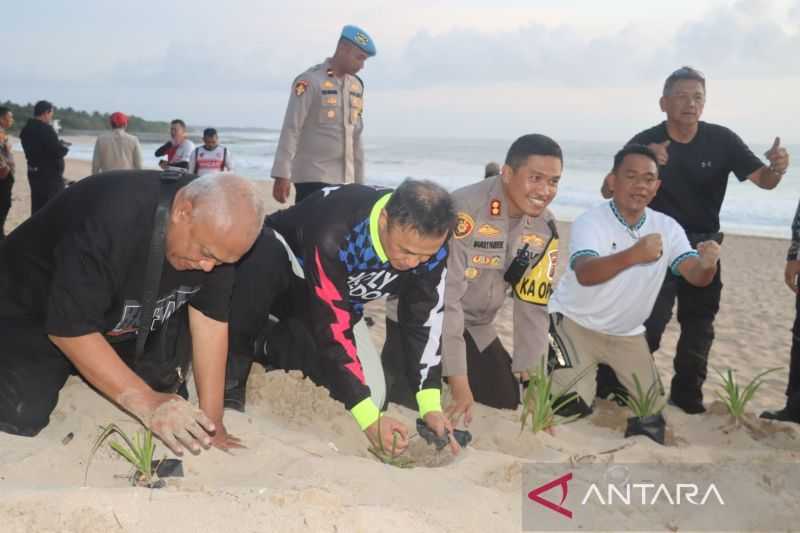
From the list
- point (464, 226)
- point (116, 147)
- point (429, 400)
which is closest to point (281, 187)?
point (464, 226)

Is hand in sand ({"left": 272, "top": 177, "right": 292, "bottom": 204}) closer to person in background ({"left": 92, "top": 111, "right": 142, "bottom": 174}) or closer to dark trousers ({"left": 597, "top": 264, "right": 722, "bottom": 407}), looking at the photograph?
dark trousers ({"left": 597, "top": 264, "right": 722, "bottom": 407})

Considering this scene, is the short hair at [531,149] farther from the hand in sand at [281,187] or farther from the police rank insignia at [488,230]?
the hand in sand at [281,187]

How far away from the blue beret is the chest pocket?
189cm

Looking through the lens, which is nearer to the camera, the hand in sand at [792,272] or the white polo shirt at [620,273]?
the white polo shirt at [620,273]

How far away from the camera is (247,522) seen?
1.86 m

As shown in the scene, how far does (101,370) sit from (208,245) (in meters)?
0.56

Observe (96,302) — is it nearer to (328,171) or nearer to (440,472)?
(440,472)

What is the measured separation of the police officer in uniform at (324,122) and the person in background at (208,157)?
4.23 metres

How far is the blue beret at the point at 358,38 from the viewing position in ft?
15.0

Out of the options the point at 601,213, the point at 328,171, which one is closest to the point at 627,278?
the point at 601,213

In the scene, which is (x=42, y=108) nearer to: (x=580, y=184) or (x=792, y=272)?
(x=792, y=272)

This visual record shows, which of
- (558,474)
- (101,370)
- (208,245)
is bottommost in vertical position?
(558,474)
